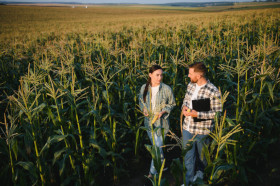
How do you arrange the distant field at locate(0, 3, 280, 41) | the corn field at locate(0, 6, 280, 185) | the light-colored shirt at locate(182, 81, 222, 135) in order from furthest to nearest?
1. the distant field at locate(0, 3, 280, 41)
2. the light-colored shirt at locate(182, 81, 222, 135)
3. the corn field at locate(0, 6, 280, 185)

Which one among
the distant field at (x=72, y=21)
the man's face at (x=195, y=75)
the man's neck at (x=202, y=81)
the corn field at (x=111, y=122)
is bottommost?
the corn field at (x=111, y=122)

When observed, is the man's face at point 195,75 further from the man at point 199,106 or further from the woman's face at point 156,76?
the woman's face at point 156,76

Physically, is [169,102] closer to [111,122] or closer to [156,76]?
[156,76]

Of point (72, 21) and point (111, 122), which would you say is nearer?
point (111, 122)

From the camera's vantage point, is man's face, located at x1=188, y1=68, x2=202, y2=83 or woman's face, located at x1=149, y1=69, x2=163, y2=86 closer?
man's face, located at x1=188, y1=68, x2=202, y2=83

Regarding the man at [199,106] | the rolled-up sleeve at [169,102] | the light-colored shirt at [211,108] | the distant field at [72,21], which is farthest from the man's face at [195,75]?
the distant field at [72,21]

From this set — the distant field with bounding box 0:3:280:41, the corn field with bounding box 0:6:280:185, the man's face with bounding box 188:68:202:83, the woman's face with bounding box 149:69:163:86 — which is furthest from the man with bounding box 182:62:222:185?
the distant field with bounding box 0:3:280:41

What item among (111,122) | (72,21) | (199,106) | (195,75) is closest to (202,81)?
(195,75)

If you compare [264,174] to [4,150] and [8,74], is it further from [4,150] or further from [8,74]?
[8,74]

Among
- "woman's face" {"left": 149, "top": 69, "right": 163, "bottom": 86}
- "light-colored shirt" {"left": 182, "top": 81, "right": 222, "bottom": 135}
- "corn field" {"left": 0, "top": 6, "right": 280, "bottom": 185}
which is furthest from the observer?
"woman's face" {"left": 149, "top": 69, "right": 163, "bottom": 86}

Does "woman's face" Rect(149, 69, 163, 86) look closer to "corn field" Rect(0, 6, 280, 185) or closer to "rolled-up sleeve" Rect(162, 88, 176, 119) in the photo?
"rolled-up sleeve" Rect(162, 88, 176, 119)

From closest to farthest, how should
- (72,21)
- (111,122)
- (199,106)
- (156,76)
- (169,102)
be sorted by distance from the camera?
(199,106)
(156,76)
(169,102)
(111,122)
(72,21)

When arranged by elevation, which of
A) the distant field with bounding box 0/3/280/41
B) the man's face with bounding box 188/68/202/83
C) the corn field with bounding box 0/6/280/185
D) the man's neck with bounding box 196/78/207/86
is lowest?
the corn field with bounding box 0/6/280/185

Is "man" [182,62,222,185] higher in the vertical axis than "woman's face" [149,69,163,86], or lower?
lower
